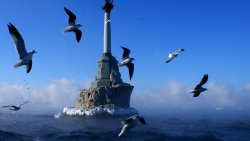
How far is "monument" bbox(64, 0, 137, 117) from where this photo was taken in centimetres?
13375

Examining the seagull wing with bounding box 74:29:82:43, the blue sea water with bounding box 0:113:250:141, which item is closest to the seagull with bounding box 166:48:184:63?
the seagull wing with bounding box 74:29:82:43

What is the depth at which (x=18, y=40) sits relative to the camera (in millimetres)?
16859

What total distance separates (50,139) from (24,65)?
41946mm

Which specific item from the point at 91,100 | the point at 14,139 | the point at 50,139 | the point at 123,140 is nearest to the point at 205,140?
the point at 123,140

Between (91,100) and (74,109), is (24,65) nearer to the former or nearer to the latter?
(91,100)

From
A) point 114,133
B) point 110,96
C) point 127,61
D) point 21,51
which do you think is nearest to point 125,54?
point 127,61

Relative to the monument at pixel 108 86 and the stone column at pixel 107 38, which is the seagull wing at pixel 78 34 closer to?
the monument at pixel 108 86

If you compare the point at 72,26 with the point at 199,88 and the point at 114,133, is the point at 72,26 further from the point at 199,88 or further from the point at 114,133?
the point at 114,133

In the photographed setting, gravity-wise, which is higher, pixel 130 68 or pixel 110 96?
pixel 110 96

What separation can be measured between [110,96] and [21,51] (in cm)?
11659

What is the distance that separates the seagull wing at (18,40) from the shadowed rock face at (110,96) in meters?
115

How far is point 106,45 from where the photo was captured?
135m

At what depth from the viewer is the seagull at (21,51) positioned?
16.7 meters

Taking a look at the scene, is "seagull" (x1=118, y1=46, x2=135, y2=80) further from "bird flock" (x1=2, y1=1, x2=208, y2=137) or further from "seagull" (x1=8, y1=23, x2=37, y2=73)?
"seagull" (x1=8, y1=23, x2=37, y2=73)
